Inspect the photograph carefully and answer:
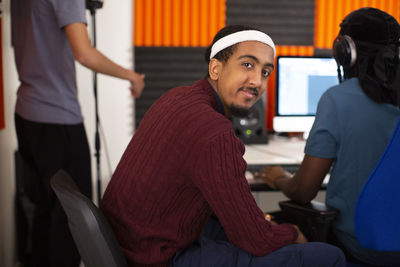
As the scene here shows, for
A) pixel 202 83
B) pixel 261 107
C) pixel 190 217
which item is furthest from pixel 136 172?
pixel 261 107

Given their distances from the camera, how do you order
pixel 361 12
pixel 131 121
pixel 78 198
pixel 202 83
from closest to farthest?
pixel 78 198 < pixel 202 83 < pixel 361 12 < pixel 131 121

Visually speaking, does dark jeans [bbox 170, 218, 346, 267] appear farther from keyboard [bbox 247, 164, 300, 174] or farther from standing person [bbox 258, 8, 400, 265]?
keyboard [bbox 247, 164, 300, 174]

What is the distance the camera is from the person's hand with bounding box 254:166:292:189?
6.17 ft

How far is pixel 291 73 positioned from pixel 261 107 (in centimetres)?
28

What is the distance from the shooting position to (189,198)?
4.03 feet

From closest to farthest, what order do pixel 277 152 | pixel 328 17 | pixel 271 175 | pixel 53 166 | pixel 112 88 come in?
pixel 271 175 → pixel 53 166 → pixel 277 152 → pixel 112 88 → pixel 328 17

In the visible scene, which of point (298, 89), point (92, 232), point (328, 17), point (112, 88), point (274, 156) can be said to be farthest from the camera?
point (328, 17)

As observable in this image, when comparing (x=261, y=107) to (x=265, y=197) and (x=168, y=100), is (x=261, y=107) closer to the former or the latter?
(x=265, y=197)

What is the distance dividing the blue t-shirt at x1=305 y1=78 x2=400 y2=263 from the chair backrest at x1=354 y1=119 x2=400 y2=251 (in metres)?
0.29

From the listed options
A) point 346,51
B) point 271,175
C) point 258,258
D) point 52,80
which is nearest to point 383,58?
point 346,51

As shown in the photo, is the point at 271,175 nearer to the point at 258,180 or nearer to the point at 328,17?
the point at 258,180

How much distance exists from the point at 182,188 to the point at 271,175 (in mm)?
789

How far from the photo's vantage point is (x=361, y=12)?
5.11 feet

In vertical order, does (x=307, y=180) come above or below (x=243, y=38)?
below
